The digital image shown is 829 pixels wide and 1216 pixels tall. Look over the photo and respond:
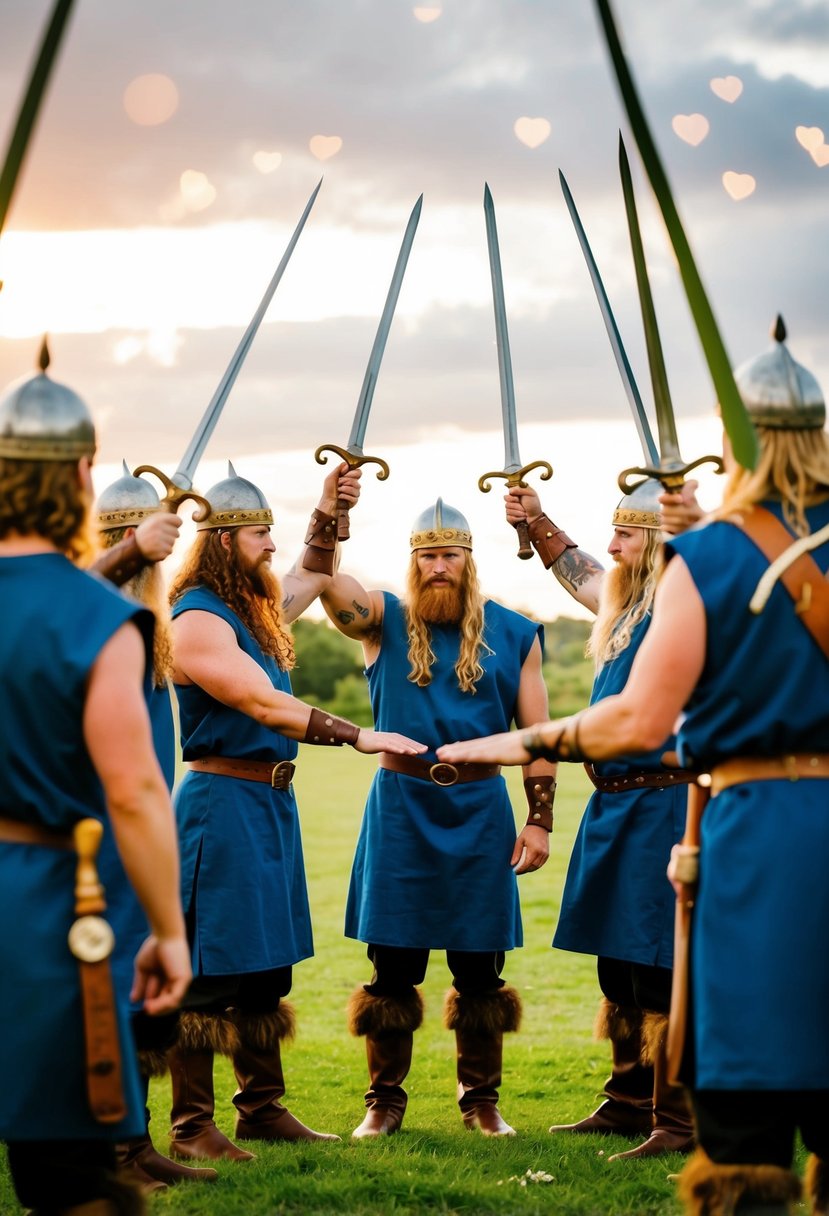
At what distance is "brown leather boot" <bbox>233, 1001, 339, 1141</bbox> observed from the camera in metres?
5.77

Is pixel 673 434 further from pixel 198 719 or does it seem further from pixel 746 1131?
pixel 198 719

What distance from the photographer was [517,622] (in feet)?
21.2

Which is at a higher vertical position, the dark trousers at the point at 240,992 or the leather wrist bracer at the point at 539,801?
the leather wrist bracer at the point at 539,801

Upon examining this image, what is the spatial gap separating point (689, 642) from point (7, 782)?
1427 millimetres

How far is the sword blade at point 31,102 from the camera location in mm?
3131

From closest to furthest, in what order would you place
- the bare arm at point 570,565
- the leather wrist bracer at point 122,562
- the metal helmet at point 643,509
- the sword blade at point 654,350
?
the sword blade at point 654,350 < the leather wrist bracer at point 122,562 < the metal helmet at point 643,509 < the bare arm at point 570,565

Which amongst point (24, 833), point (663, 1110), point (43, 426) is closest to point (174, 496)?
point (43, 426)

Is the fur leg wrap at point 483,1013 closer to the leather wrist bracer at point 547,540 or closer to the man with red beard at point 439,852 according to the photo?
the man with red beard at point 439,852

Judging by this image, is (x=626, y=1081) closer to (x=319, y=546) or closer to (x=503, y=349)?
(x=319, y=546)

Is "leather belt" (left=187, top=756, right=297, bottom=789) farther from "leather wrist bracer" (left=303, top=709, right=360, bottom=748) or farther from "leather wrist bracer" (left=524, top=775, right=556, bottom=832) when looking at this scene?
"leather wrist bracer" (left=524, top=775, right=556, bottom=832)

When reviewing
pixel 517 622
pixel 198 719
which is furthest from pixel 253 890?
pixel 517 622

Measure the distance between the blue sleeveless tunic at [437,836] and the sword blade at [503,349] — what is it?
841mm

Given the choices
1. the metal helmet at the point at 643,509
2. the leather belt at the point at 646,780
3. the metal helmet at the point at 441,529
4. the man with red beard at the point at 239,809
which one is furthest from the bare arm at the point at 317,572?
the leather belt at the point at 646,780

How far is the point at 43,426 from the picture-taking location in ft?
10.5
